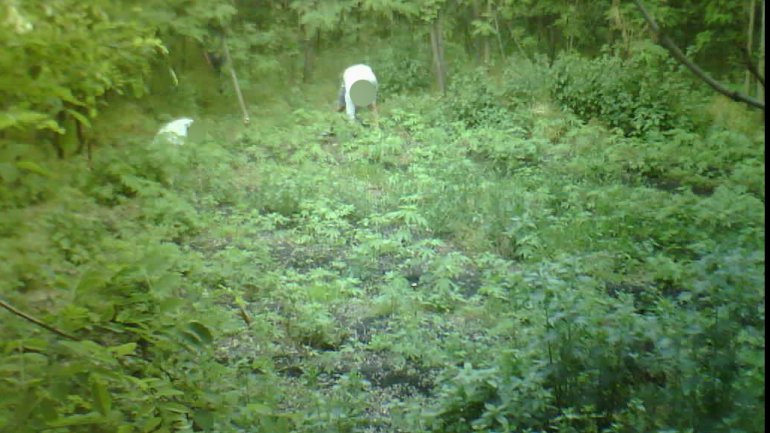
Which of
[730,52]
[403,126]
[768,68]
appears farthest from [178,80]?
[768,68]

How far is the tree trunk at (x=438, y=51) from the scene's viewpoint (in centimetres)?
995

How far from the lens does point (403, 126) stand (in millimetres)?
8422

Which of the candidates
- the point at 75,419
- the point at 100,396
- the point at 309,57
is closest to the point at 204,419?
the point at 75,419

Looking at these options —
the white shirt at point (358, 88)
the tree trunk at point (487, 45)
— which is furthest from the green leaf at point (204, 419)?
the tree trunk at point (487, 45)

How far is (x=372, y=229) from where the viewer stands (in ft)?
19.5

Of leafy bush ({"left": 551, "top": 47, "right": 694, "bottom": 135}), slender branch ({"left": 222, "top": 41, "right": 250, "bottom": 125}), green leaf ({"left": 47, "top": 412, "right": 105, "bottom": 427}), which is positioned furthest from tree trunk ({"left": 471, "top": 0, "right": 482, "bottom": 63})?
green leaf ({"left": 47, "top": 412, "right": 105, "bottom": 427})

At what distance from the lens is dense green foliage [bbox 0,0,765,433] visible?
8.93ft

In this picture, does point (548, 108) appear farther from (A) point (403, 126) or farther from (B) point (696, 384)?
(B) point (696, 384)

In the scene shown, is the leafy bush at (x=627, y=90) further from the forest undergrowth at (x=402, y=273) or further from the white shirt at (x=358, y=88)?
the white shirt at (x=358, y=88)

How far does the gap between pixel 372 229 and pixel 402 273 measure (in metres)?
0.80

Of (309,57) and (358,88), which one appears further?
(358,88)

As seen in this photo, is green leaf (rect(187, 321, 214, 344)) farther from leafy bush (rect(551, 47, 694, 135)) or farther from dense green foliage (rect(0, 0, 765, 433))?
leafy bush (rect(551, 47, 694, 135))

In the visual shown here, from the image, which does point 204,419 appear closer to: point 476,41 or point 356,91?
point 356,91

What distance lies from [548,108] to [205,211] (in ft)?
13.7
